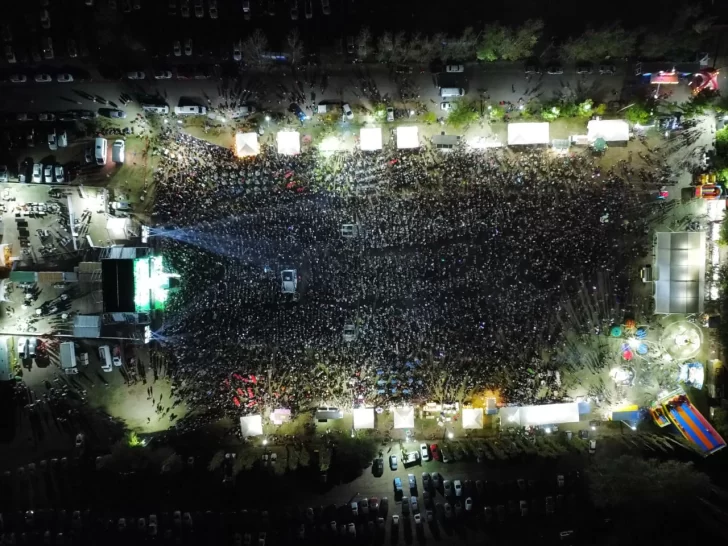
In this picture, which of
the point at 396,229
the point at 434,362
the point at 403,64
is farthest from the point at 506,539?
the point at 403,64

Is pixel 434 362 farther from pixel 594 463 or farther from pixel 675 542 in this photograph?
pixel 675 542

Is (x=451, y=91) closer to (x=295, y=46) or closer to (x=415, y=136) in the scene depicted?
(x=415, y=136)

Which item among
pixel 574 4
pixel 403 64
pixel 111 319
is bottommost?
pixel 111 319

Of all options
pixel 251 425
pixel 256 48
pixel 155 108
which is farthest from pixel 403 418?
pixel 155 108

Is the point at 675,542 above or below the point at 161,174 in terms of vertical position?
below

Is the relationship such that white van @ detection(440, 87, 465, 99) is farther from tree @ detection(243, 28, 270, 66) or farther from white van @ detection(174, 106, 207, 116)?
white van @ detection(174, 106, 207, 116)
